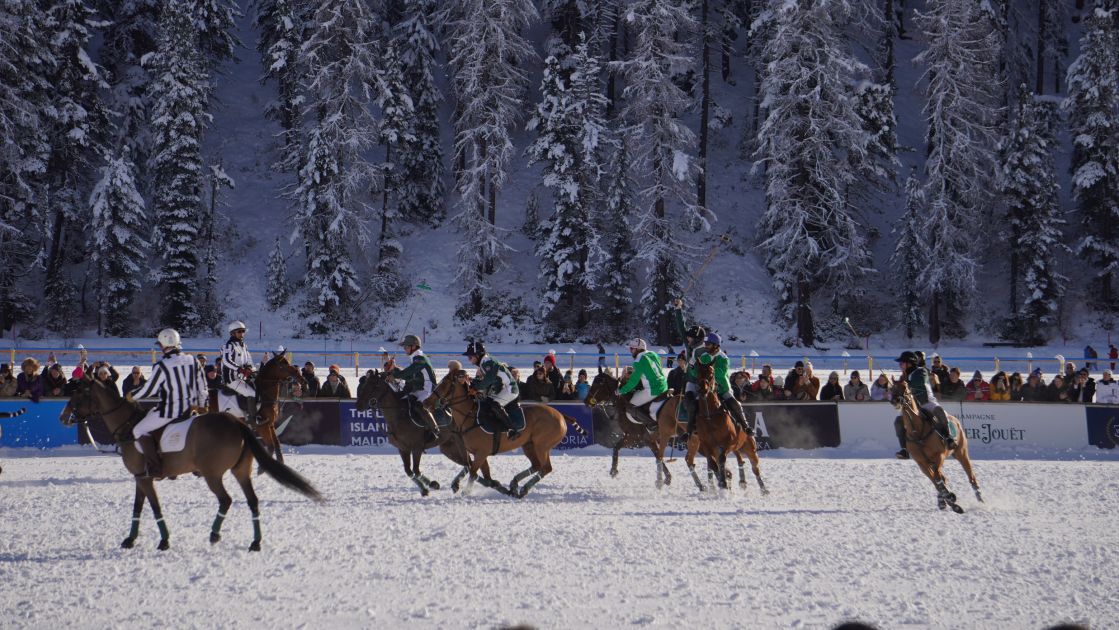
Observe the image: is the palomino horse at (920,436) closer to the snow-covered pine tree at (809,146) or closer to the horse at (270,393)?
the horse at (270,393)

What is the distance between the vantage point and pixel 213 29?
47.9 metres

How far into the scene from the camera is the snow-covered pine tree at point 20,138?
3634cm

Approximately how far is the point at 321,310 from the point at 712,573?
109 ft

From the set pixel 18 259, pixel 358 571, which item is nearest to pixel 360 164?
pixel 18 259

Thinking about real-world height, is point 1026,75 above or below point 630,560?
above

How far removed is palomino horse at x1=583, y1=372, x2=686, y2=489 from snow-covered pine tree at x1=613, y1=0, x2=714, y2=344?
2246 cm

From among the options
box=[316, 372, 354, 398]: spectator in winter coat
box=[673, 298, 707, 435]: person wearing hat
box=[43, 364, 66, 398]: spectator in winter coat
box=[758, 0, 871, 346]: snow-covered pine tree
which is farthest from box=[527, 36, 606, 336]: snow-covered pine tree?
box=[673, 298, 707, 435]: person wearing hat

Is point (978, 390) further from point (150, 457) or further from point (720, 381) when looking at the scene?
point (150, 457)

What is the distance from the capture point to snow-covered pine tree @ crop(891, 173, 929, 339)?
39.6 metres

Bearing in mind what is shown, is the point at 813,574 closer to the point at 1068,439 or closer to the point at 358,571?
the point at 358,571

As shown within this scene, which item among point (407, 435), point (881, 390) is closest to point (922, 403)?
point (881, 390)

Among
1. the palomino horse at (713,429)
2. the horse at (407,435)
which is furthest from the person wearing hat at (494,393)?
the palomino horse at (713,429)

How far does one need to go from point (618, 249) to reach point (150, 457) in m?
31.2

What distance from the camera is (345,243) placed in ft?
135
